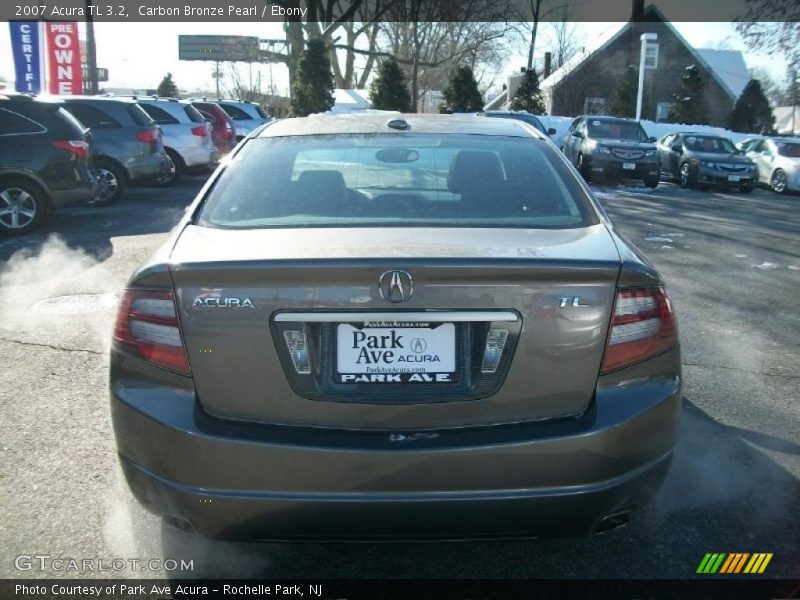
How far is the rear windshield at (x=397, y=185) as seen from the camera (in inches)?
115

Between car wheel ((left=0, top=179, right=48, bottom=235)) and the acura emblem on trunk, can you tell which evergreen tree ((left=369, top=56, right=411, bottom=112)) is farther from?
the acura emblem on trunk

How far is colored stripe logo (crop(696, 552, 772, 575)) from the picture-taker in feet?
9.50

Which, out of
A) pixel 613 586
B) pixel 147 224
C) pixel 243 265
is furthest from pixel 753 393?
pixel 147 224

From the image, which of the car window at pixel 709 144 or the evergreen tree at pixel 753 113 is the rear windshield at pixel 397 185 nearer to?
the car window at pixel 709 144

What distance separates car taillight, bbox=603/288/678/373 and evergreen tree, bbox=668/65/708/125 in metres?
40.4

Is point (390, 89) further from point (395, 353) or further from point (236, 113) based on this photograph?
point (395, 353)

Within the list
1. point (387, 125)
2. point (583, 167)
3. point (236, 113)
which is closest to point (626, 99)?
point (583, 167)

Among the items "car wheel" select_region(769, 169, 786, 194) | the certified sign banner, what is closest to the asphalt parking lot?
"car wheel" select_region(769, 169, 786, 194)

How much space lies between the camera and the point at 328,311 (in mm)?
2332

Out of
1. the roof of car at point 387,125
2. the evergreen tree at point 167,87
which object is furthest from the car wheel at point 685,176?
the evergreen tree at point 167,87

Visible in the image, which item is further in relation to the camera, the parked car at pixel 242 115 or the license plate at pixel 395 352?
the parked car at pixel 242 115

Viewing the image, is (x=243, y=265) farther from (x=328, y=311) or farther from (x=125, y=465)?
(x=125, y=465)

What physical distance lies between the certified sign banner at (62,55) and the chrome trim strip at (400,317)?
2108 cm

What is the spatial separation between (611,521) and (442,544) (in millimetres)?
621
